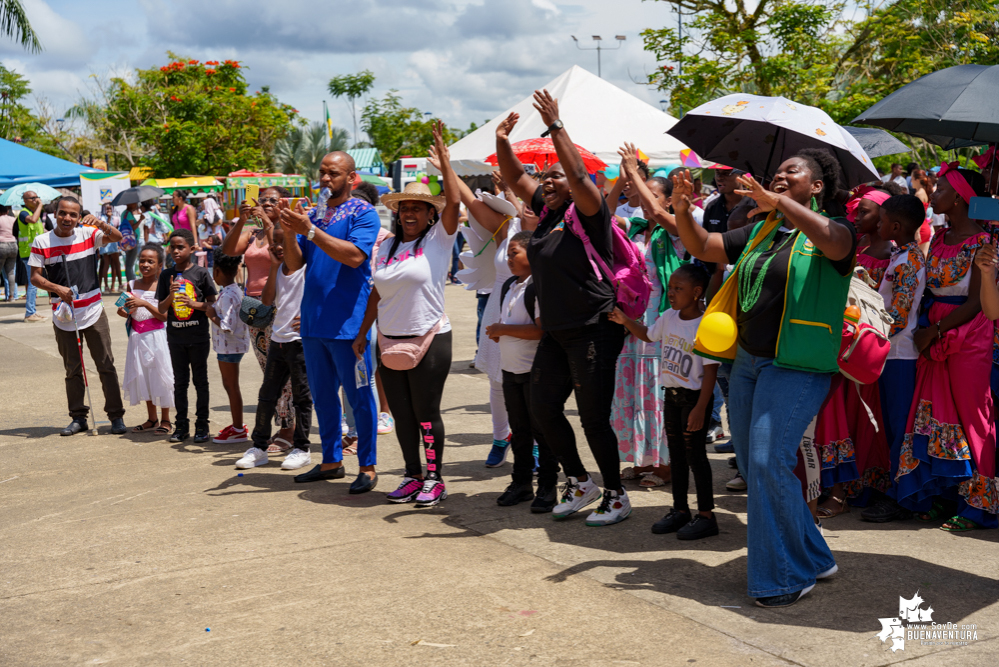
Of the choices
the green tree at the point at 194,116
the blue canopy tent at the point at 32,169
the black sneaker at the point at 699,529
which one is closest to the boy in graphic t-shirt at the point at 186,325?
the black sneaker at the point at 699,529

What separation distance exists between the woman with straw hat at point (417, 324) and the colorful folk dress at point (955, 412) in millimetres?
2726

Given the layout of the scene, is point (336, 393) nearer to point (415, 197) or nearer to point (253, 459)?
point (253, 459)

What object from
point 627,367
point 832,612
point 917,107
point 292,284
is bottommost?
point 832,612

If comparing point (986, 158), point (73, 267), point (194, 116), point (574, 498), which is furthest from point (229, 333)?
point (194, 116)

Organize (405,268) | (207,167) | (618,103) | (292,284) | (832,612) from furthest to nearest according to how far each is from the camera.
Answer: (207,167), (618,103), (292,284), (405,268), (832,612)

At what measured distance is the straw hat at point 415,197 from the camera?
557 centimetres

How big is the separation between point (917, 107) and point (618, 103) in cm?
688

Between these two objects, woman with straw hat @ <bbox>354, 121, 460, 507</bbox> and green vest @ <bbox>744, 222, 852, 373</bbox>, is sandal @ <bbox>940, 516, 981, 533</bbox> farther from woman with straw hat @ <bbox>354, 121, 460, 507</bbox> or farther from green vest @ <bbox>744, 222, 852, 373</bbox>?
woman with straw hat @ <bbox>354, 121, 460, 507</bbox>

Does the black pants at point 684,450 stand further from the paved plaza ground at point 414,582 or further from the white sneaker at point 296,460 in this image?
the white sneaker at point 296,460

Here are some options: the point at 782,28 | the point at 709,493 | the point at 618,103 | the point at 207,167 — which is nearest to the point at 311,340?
the point at 709,493

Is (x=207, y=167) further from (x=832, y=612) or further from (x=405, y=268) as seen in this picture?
(x=832, y=612)

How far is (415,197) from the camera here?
5.55 meters

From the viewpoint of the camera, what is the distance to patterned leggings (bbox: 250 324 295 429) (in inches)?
280

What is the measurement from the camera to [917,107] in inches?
179
